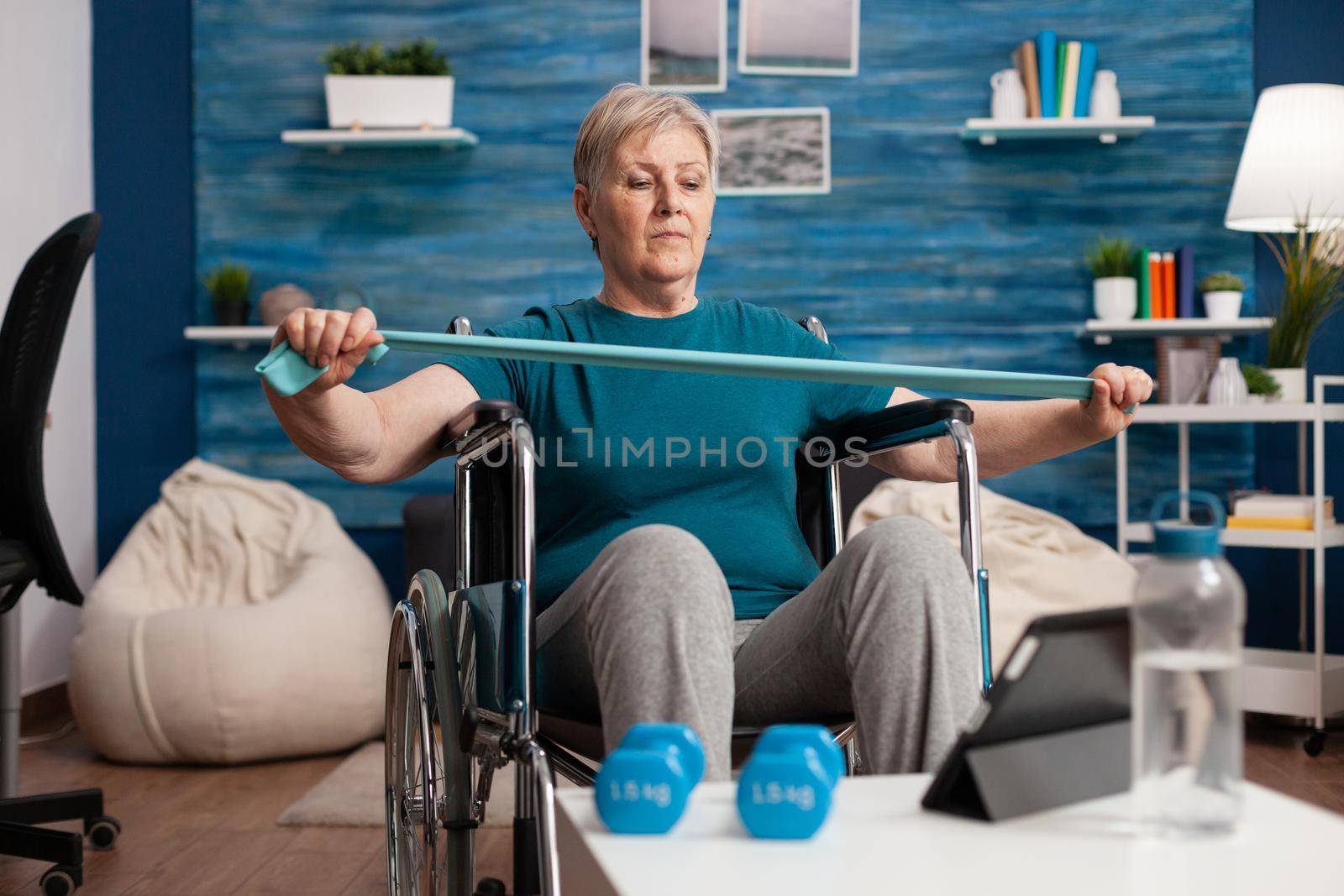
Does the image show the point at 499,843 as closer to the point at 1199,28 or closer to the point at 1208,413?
the point at 1208,413

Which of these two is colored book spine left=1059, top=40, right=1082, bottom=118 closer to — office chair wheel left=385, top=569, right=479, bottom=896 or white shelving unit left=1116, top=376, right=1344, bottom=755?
white shelving unit left=1116, top=376, right=1344, bottom=755

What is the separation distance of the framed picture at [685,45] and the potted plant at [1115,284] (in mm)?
1213

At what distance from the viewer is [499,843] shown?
2510 millimetres

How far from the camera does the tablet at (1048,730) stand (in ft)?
2.81

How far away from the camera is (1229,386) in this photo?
3.38 metres

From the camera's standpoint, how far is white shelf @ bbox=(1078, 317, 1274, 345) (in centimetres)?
358

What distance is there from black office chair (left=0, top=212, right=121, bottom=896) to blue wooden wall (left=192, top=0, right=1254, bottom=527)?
1.73m

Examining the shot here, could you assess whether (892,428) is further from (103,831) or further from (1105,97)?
(1105,97)

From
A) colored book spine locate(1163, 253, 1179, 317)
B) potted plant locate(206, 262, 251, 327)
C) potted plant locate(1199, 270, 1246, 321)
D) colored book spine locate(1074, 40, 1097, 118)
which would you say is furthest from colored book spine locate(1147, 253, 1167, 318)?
potted plant locate(206, 262, 251, 327)

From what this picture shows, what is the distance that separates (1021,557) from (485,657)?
227 centimetres

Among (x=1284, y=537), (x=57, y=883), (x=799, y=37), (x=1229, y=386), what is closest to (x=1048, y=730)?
(x=57, y=883)

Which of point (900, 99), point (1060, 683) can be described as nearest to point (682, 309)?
point (1060, 683)

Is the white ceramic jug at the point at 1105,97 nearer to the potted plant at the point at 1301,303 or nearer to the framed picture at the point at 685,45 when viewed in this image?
the potted plant at the point at 1301,303

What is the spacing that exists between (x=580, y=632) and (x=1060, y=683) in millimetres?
574
